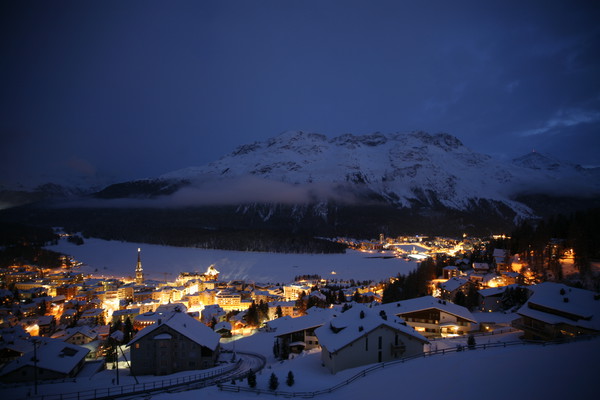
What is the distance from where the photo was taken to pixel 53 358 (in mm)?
24281

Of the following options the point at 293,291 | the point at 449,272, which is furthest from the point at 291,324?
the point at 449,272

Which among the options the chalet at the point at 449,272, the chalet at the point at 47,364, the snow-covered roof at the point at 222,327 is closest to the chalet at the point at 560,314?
the snow-covered roof at the point at 222,327

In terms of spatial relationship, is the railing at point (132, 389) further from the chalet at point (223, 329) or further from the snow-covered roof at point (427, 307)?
the chalet at point (223, 329)

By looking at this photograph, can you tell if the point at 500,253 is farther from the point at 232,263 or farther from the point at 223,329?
the point at 232,263

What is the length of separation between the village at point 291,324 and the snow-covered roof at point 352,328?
A: 8 centimetres

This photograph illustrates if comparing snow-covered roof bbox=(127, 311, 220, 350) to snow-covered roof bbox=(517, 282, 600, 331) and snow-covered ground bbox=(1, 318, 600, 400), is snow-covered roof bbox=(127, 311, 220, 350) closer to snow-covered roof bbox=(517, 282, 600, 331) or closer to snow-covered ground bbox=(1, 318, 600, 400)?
snow-covered ground bbox=(1, 318, 600, 400)

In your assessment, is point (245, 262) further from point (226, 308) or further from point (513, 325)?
point (513, 325)

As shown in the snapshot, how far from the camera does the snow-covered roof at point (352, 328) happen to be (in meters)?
19.9

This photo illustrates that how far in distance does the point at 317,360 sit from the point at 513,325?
14766 millimetres

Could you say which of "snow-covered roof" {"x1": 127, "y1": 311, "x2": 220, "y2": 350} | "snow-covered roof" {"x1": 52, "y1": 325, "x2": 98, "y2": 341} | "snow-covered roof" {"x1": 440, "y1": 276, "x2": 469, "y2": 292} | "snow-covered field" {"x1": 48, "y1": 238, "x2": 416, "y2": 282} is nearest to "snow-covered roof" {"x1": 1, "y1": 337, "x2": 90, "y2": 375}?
"snow-covered roof" {"x1": 127, "y1": 311, "x2": 220, "y2": 350}

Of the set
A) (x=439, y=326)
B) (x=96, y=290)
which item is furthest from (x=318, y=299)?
(x=96, y=290)

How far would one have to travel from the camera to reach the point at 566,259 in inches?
1633

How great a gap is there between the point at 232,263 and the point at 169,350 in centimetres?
8260

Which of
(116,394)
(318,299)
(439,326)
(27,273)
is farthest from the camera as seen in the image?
(27,273)
